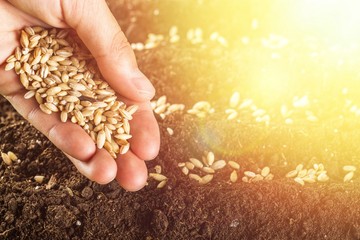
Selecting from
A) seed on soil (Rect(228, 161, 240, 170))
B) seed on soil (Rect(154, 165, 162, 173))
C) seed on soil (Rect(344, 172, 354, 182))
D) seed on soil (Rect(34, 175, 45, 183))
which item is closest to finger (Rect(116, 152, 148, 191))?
seed on soil (Rect(154, 165, 162, 173))

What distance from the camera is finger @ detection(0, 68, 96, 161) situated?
8.29ft

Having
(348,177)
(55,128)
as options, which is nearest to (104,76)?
(55,128)

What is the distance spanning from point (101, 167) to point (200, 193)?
2.11 feet

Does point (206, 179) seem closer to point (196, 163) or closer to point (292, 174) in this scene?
point (196, 163)

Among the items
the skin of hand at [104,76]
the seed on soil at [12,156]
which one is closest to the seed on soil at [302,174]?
the skin of hand at [104,76]

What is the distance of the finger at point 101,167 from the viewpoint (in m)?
2.46

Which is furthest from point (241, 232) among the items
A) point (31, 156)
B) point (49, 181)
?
point (31, 156)

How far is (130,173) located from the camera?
258 centimetres

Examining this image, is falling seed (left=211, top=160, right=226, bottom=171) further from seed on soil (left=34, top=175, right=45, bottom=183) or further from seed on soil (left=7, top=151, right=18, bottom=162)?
seed on soil (left=7, top=151, right=18, bottom=162)

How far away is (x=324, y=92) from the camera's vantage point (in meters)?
3.52

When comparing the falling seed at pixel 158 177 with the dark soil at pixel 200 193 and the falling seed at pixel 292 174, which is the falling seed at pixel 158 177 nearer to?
the dark soil at pixel 200 193

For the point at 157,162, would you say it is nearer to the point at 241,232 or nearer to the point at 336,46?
the point at 241,232

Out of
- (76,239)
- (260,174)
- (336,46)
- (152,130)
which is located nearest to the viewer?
(76,239)

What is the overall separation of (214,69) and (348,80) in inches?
40.7
